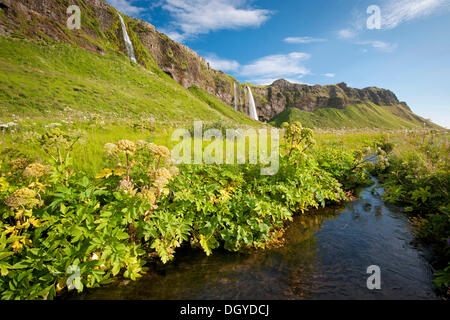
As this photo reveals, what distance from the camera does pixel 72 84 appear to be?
40.4 meters

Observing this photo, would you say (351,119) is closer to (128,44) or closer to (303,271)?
(128,44)

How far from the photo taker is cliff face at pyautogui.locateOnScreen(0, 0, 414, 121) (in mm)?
54719

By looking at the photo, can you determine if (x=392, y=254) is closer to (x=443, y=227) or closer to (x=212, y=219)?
(x=443, y=227)

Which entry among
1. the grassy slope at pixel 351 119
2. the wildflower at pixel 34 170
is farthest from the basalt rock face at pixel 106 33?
the wildflower at pixel 34 170

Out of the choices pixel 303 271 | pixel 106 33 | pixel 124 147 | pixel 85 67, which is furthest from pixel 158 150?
pixel 106 33

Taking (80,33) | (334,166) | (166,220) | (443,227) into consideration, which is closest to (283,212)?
(166,220)

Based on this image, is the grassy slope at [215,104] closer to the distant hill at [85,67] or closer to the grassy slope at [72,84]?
the distant hill at [85,67]

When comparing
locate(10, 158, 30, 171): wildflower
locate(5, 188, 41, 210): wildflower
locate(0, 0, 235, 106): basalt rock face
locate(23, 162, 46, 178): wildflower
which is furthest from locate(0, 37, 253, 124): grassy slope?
locate(5, 188, 41, 210): wildflower

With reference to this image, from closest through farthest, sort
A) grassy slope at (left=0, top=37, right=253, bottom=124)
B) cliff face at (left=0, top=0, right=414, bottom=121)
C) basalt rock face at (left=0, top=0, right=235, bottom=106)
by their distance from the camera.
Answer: grassy slope at (left=0, top=37, right=253, bottom=124) → basalt rock face at (left=0, top=0, right=235, bottom=106) → cliff face at (left=0, top=0, right=414, bottom=121)

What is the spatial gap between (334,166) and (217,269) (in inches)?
294

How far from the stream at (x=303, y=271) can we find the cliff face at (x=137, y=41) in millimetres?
72575

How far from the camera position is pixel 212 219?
429cm

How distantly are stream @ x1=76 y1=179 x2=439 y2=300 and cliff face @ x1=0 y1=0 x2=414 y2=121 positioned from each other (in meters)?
72.6

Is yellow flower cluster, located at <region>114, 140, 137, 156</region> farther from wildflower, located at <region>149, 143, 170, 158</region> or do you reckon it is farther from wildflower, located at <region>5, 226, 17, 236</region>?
wildflower, located at <region>5, 226, 17, 236</region>
